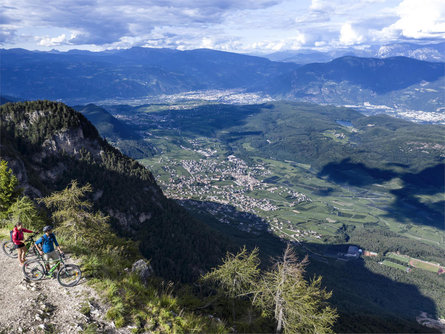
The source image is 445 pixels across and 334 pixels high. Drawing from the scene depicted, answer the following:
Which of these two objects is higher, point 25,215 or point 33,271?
point 25,215


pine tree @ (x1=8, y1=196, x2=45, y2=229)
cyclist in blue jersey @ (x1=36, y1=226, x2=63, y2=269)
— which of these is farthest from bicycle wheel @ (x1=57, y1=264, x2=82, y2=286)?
pine tree @ (x1=8, y1=196, x2=45, y2=229)

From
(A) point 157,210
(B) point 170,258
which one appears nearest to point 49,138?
(A) point 157,210

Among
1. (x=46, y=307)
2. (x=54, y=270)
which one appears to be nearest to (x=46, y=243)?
(x=54, y=270)

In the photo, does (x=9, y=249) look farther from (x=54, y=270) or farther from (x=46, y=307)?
(x=46, y=307)

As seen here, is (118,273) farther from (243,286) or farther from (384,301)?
(384,301)

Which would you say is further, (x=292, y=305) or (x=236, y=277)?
(x=236, y=277)

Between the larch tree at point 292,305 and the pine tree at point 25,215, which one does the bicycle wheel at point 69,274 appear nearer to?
the pine tree at point 25,215
